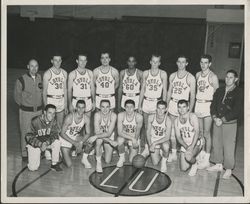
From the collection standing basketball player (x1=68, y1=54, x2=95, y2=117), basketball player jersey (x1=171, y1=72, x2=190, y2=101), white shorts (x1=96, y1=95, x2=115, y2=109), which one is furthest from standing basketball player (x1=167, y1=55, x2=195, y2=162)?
standing basketball player (x1=68, y1=54, x2=95, y2=117)

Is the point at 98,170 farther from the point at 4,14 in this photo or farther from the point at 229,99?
the point at 4,14

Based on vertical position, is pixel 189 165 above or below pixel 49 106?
below

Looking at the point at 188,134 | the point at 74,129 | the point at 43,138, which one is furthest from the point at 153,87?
the point at 43,138

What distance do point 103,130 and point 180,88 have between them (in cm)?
70

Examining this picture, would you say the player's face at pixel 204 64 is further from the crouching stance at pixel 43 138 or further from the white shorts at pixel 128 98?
the crouching stance at pixel 43 138

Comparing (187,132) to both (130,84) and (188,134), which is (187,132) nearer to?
(188,134)

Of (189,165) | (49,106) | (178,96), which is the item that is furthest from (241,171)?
(49,106)

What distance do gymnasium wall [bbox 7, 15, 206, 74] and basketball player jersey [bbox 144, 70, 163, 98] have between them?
7.9 inches

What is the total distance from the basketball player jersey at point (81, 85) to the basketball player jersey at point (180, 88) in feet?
2.26

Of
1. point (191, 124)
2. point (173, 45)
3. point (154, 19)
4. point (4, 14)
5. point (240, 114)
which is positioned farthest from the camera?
Answer: point (173, 45)

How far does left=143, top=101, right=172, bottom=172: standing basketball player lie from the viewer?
292 centimetres

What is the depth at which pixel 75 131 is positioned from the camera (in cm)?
291

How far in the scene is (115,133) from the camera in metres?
3.13

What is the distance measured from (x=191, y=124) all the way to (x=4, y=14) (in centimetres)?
160
